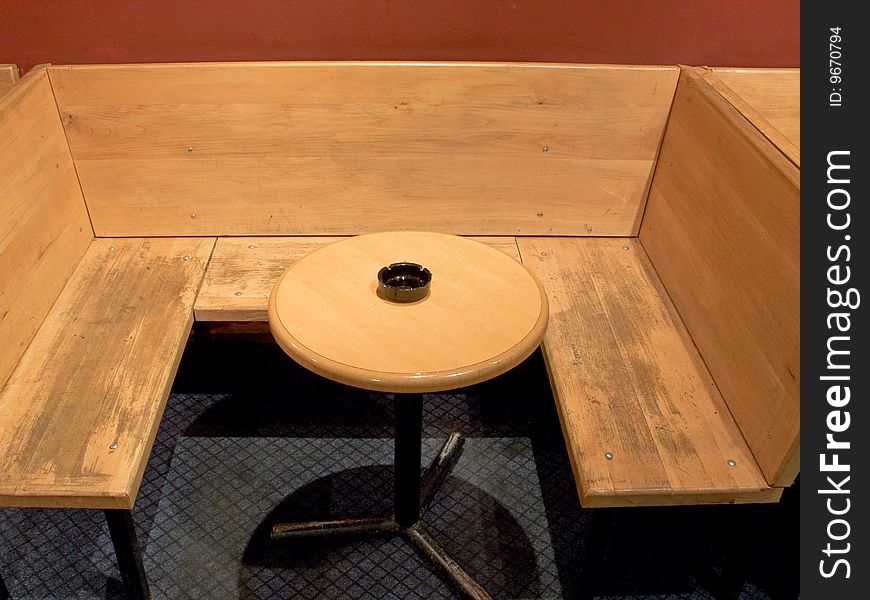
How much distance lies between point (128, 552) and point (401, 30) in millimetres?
1582

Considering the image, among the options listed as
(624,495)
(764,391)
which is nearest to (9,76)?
(624,495)

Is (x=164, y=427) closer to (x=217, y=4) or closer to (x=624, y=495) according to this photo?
(x=217, y=4)

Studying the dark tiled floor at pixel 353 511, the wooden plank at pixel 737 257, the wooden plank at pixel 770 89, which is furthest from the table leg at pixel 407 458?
the wooden plank at pixel 770 89

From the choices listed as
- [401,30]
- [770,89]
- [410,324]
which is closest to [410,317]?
[410,324]

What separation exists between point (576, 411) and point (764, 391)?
0.41m

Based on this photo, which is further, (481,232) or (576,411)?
(481,232)

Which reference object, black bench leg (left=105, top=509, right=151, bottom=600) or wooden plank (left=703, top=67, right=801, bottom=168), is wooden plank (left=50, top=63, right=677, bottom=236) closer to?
wooden plank (left=703, top=67, right=801, bottom=168)

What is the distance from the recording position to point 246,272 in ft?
7.06

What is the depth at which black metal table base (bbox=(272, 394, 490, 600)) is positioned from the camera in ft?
5.85

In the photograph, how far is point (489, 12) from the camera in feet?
7.04

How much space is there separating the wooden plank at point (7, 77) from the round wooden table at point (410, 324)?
117 centimetres

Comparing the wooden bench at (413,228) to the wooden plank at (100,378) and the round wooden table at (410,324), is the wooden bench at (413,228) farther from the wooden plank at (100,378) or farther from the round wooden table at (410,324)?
the round wooden table at (410,324)

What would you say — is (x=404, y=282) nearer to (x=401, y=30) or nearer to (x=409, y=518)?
(x=409, y=518)

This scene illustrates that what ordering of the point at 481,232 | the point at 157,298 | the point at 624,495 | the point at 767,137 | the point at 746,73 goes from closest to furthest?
the point at 624,495
the point at 767,137
the point at 157,298
the point at 746,73
the point at 481,232
